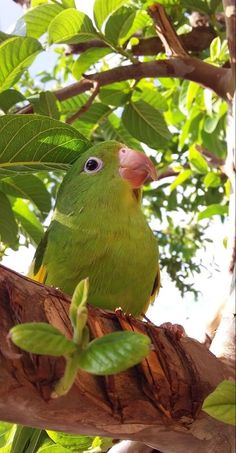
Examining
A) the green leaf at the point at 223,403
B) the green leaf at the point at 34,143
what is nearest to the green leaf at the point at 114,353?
the green leaf at the point at 223,403

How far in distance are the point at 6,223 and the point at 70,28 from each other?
15.9 inches

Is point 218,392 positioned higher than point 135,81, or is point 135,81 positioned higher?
point 135,81

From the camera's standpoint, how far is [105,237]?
0.97m

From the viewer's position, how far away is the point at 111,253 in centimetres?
96

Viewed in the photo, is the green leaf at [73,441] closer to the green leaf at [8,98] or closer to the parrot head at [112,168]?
the parrot head at [112,168]

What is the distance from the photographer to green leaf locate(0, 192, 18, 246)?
1097 millimetres

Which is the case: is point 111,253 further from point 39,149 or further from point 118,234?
point 39,149

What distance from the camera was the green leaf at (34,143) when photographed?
2.60 ft

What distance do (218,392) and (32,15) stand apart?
902 mm

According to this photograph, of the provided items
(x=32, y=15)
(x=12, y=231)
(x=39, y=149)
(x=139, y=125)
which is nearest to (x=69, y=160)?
(x=39, y=149)

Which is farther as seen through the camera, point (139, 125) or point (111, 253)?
point (139, 125)

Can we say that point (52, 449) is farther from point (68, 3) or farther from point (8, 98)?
point (68, 3)

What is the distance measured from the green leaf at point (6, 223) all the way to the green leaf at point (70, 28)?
33 cm

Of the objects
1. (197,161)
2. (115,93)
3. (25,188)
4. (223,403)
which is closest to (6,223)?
(25,188)
